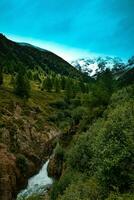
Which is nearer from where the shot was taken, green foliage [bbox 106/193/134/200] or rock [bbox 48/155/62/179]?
green foliage [bbox 106/193/134/200]

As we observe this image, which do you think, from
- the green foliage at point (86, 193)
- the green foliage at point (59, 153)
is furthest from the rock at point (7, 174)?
the green foliage at point (86, 193)

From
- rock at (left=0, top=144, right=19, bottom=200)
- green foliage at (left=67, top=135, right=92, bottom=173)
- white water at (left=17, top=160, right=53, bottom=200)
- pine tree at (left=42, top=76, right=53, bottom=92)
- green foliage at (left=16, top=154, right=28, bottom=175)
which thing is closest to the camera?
green foliage at (left=67, top=135, right=92, bottom=173)

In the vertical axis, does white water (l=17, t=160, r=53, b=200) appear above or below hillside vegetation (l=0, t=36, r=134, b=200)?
below

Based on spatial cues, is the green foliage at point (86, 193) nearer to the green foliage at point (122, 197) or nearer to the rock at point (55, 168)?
the green foliage at point (122, 197)

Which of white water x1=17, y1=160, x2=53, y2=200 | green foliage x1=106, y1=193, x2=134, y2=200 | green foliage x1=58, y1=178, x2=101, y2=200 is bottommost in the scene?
white water x1=17, y1=160, x2=53, y2=200

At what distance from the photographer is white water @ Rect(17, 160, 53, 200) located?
69.5 metres

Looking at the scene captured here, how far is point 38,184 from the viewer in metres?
75.2

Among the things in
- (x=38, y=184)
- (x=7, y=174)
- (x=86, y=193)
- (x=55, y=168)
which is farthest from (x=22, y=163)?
(x=86, y=193)

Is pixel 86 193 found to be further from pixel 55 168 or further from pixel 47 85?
pixel 47 85

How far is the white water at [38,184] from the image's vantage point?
228 feet

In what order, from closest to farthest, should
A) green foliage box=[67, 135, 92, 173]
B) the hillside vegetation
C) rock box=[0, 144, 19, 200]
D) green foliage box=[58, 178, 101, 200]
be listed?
green foliage box=[58, 178, 101, 200] < the hillside vegetation < green foliage box=[67, 135, 92, 173] < rock box=[0, 144, 19, 200]

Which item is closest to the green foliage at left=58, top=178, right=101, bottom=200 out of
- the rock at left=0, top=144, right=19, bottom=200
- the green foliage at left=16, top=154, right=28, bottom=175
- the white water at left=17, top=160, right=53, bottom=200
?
the white water at left=17, top=160, right=53, bottom=200

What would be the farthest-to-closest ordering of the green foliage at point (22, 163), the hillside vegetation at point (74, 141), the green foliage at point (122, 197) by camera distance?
the green foliage at point (22, 163) → the hillside vegetation at point (74, 141) → the green foliage at point (122, 197)

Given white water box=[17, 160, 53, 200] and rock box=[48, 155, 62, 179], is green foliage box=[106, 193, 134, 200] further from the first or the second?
rock box=[48, 155, 62, 179]
